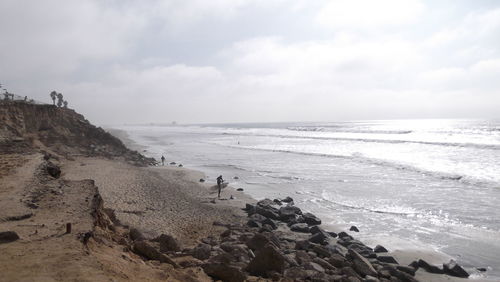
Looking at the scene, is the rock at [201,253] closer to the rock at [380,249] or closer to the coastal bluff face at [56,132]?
the rock at [380,249]

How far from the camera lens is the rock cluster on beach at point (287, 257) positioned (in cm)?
809

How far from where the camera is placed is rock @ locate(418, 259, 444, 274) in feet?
33.0

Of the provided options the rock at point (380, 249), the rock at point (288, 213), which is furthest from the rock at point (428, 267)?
the rock at point (288, 213)

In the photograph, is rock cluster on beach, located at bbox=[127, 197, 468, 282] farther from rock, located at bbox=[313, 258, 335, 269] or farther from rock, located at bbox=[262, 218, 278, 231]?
rock, located at bbox=[262, 218, 278, 231]

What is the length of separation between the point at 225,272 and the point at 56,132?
31.0 m

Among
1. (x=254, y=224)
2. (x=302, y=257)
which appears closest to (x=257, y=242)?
(x=302, y=257)

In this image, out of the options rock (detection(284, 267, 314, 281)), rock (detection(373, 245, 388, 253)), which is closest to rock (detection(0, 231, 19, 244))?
rock (detection(284, 267, 314, 281))

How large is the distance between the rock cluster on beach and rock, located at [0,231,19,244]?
2.35 meters

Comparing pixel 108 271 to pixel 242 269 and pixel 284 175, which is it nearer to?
pixel 242 269

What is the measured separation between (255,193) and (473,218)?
10746 millimetres

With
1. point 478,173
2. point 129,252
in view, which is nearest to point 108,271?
point 129,252

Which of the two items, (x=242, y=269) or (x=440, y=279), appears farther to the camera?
(x=440, y=279)

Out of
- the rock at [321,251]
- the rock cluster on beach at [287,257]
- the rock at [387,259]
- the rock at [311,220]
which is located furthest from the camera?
the rock at [311,220]

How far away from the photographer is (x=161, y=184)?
70.5 feet
